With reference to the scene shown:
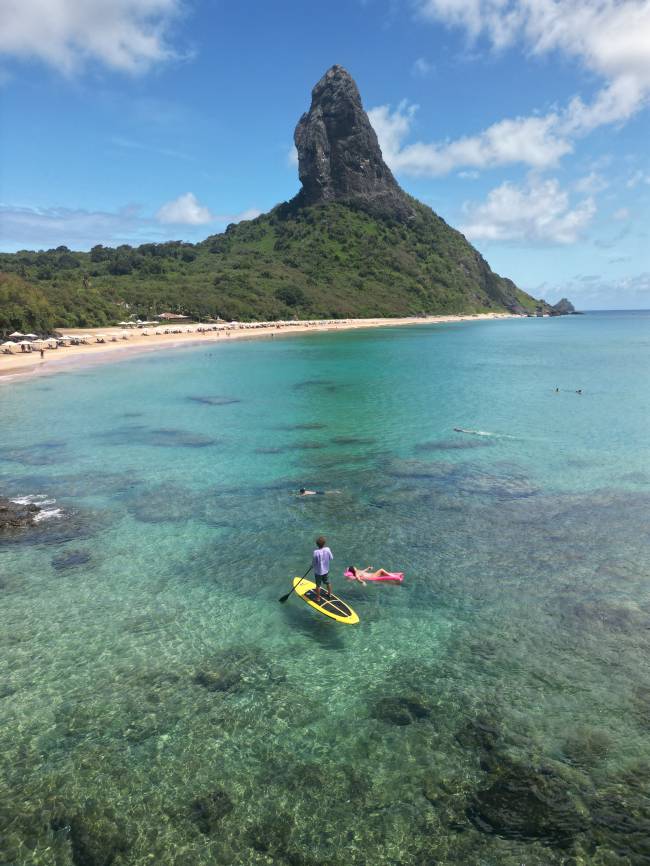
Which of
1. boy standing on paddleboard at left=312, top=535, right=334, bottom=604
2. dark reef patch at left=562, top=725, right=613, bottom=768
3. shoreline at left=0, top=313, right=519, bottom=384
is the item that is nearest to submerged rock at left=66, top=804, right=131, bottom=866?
boy standing on paddleboard at left=312, top=535, right=334, bottom=604

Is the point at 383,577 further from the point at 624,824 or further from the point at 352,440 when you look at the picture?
the point at 352,440

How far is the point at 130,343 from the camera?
95.8m

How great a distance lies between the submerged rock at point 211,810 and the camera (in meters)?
8.95

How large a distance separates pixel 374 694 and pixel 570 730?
405 cm

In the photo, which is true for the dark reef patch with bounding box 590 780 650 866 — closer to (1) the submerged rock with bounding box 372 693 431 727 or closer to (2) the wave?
(1) the submerged rock with bounding box 372 693 431 727

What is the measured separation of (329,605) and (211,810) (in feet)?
20.3

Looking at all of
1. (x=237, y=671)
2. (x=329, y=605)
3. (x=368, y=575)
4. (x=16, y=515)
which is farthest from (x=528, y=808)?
(x=16, y=515)

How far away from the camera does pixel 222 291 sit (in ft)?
520

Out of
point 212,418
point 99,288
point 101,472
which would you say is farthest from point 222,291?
point 101,472

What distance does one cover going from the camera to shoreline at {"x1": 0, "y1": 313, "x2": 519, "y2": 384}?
66.4m

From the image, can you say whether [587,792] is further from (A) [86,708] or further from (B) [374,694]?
(A) [86,708]

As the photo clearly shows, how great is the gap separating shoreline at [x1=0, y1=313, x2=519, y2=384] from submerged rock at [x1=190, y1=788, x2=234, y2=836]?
5679 centimetres

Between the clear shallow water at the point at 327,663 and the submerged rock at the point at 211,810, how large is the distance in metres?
0.03

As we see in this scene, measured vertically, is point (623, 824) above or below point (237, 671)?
below
